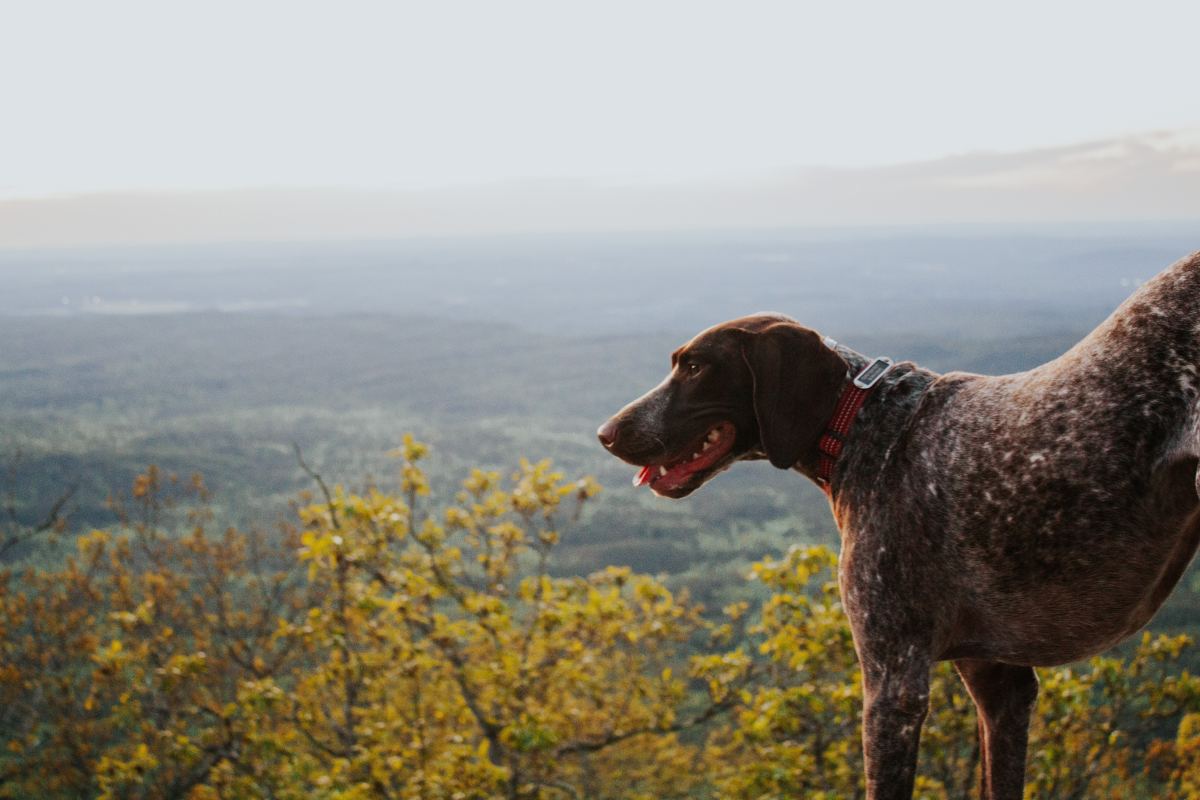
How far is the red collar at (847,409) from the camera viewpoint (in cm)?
345

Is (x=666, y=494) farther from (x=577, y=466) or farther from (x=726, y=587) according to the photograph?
(x=577, y=466)

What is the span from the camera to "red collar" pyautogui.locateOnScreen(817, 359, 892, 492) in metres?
3.45

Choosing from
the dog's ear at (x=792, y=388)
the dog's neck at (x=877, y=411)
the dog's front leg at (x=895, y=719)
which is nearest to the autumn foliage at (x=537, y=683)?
the dog's front leg at (x=895, y=719)

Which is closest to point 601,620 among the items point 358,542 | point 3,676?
point 358,542

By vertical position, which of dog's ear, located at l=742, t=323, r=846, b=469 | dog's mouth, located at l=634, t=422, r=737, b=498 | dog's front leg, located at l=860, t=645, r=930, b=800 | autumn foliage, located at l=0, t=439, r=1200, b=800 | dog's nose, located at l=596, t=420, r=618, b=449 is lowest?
autumn foliage, located at l=0, t=439, r=1200, b=800

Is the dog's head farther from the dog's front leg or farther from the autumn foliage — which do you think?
the autumn foliage

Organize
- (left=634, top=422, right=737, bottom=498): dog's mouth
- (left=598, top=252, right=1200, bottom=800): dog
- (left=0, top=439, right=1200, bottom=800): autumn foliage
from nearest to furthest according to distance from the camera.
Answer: (left=598, top=252, right=1200, bottom=800): dog, (left=634, top=422, right=737, bottom=498): dog's mouth, (left=0, top=439, right=1200, bottom=800): autumn foliage

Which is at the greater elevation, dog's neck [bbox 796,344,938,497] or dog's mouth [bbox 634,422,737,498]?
dog's neck [bbox 796,344,938,497]

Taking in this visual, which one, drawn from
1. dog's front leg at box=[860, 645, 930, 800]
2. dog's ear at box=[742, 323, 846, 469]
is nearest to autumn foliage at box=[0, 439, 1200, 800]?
dog's front leg at box=[860, 645, 930, 800]

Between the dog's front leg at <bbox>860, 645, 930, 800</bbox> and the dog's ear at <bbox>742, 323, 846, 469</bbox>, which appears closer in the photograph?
the dog's front leg at <bbox>860, 645, 930, 800</bbox>

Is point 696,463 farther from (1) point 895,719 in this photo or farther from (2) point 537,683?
(2) point 537,683

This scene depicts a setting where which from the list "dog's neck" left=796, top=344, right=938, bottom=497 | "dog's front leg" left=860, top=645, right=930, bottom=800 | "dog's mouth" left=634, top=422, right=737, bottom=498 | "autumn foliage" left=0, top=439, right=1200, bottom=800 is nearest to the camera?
"dog's front leg" left=860, top=645, right=930, bottom=800

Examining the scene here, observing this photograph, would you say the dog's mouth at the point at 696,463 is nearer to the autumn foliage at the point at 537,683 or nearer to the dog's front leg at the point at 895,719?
the dog's front leg at the point at 895,719

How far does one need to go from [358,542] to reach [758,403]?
7541mm
